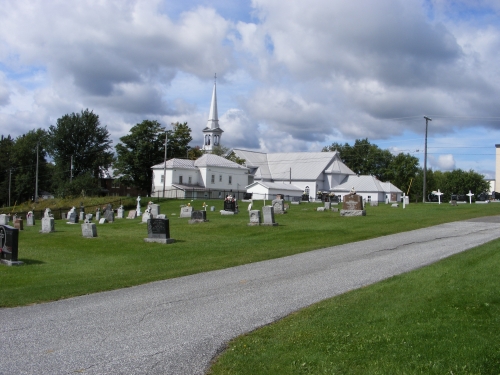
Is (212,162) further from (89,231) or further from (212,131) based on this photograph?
(89,231)

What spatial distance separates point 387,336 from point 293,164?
86.1 meters

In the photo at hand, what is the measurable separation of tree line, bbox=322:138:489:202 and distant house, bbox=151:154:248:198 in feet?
92.8

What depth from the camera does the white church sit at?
7769 centimetres

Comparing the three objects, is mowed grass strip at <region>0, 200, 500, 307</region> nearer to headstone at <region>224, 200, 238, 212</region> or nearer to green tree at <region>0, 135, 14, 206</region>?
headstone at <region>224, 200, 238, 212</region>

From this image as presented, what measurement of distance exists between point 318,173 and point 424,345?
80.7m

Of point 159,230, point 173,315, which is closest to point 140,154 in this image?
point 159,230

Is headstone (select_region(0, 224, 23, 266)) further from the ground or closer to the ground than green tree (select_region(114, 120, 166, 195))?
closer to the ground

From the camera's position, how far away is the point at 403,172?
99.6m

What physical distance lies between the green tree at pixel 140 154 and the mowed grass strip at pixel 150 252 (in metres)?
55.4

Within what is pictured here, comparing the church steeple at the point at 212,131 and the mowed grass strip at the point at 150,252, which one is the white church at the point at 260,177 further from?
the mowed grass strip at the point at 150,252

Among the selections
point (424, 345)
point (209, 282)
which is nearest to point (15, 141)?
point (209, 282)

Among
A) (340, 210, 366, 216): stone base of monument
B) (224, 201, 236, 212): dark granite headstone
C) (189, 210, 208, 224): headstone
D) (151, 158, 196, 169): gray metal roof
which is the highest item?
(151, 158, 196, 169): gray metal roof

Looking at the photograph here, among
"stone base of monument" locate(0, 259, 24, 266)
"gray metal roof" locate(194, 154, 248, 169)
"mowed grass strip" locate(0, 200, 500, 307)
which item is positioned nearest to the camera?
"mowed grass strip" locate(0, 200, 500, 307)

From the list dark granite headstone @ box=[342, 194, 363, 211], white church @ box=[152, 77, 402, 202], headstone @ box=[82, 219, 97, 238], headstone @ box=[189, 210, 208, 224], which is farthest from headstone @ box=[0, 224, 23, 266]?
white church @ box=[152, 77, 402, 202]
